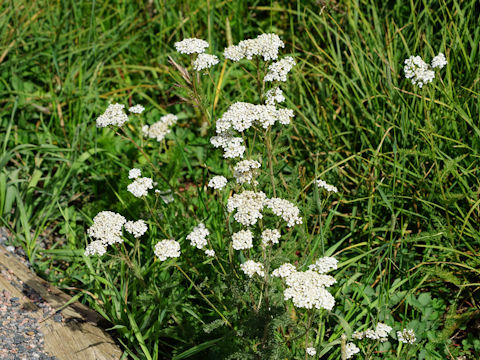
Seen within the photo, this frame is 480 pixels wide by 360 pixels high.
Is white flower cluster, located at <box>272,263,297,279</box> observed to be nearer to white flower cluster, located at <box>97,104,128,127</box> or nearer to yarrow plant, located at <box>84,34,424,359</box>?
yarrow plant, located at <box>84,34,424,359</box>

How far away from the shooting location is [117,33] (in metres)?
4.21

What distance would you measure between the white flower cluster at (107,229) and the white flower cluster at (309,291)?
0.75 m

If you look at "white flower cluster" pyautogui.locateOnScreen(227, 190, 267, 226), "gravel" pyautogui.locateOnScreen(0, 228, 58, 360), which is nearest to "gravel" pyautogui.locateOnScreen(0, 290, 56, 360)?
"gravel" pyautogui.locateOnScreen(0, 228, 58, 360)

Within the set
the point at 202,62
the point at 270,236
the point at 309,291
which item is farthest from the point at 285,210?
the point at 202,62

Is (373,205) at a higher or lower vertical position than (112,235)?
lower

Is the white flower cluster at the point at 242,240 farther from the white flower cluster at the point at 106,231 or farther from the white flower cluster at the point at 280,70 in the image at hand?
the white flower cluster at the point at 280,70

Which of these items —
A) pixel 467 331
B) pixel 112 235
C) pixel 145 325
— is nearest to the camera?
pixel 112 235

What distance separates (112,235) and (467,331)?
6.30 feet

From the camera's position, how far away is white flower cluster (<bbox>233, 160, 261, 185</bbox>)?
2.03 meters

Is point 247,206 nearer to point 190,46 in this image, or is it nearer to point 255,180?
point 255,180

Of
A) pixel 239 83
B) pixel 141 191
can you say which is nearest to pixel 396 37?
pixel 239 83

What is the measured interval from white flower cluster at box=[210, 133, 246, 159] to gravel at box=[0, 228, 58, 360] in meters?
1.27

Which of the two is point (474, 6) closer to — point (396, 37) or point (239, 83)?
point (396, 37)

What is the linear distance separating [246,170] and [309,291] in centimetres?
54
